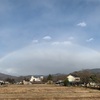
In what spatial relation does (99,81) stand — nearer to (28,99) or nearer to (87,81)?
(87,81)

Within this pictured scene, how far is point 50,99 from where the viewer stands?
40656 millimetres

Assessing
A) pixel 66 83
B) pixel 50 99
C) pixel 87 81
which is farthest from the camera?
pixel 87 81

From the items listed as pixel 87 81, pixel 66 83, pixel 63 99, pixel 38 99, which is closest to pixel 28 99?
pixel 38 99

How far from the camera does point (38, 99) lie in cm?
4128

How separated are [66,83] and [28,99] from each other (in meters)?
102

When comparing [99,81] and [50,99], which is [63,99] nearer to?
[50,99]

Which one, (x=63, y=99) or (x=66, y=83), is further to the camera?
(x=66, y=83)

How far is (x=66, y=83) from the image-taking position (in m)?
142

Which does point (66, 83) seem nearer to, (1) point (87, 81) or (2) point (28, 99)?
(1) point (87, 81)

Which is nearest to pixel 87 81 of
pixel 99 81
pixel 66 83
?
pixel 99 81

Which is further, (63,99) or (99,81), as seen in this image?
(99,81)

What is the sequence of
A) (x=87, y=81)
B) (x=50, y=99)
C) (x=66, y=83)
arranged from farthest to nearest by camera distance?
(x=87, y=81) < (x=66, y=83) < (x=50, y=99)

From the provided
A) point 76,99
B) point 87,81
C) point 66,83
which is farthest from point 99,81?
point 76,99

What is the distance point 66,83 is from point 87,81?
90.9 feet
